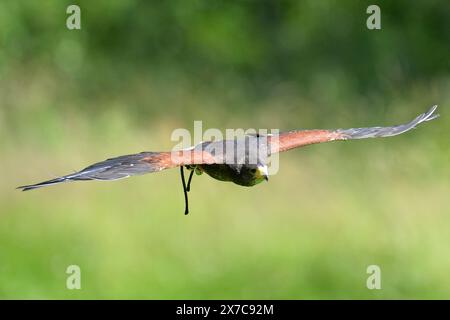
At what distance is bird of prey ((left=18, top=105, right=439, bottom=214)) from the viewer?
14.4 ft

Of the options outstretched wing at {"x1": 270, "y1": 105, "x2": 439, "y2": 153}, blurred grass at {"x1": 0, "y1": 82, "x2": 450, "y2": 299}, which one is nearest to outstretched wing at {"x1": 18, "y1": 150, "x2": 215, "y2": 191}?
outstretched wing at {"x1": 270, "y1": 105, "x2": 439, "y2": 153}

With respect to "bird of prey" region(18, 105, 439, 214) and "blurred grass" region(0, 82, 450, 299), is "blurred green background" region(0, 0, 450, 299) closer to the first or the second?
"blurred grass" region(0, 82, 450, 299)

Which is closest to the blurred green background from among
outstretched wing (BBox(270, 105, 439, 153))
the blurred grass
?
the blurred grass

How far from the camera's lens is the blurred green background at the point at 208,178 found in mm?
8109

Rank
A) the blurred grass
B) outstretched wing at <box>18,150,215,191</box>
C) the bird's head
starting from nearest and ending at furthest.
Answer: outstretched wing at <box>18,150,215,191</box> < the bird's head < the blurred grass

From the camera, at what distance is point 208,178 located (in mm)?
8516

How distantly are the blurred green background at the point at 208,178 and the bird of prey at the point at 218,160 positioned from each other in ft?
9.66

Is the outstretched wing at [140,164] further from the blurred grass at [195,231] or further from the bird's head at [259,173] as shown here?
the blurred grass at [195,231]

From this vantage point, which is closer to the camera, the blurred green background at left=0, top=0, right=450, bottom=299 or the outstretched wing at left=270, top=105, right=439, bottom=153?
the outstretched wing at left=270, top=105, right=439, bottom=153

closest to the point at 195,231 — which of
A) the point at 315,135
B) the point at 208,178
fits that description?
the point at 208,178

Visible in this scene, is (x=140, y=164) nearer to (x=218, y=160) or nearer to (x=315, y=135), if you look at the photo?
(x=218, y=160)

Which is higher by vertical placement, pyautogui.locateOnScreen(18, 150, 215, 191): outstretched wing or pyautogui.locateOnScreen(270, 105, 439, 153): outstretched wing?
pyautogui.locateOnScreen(270, 105, 439, 153): outstretched wing

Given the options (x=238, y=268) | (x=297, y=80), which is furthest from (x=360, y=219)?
(x=297, y=80)

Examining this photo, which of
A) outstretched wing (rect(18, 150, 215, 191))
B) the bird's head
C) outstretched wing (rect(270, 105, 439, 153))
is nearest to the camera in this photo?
outstretched wing (rect(18, 150, 215, 191))
